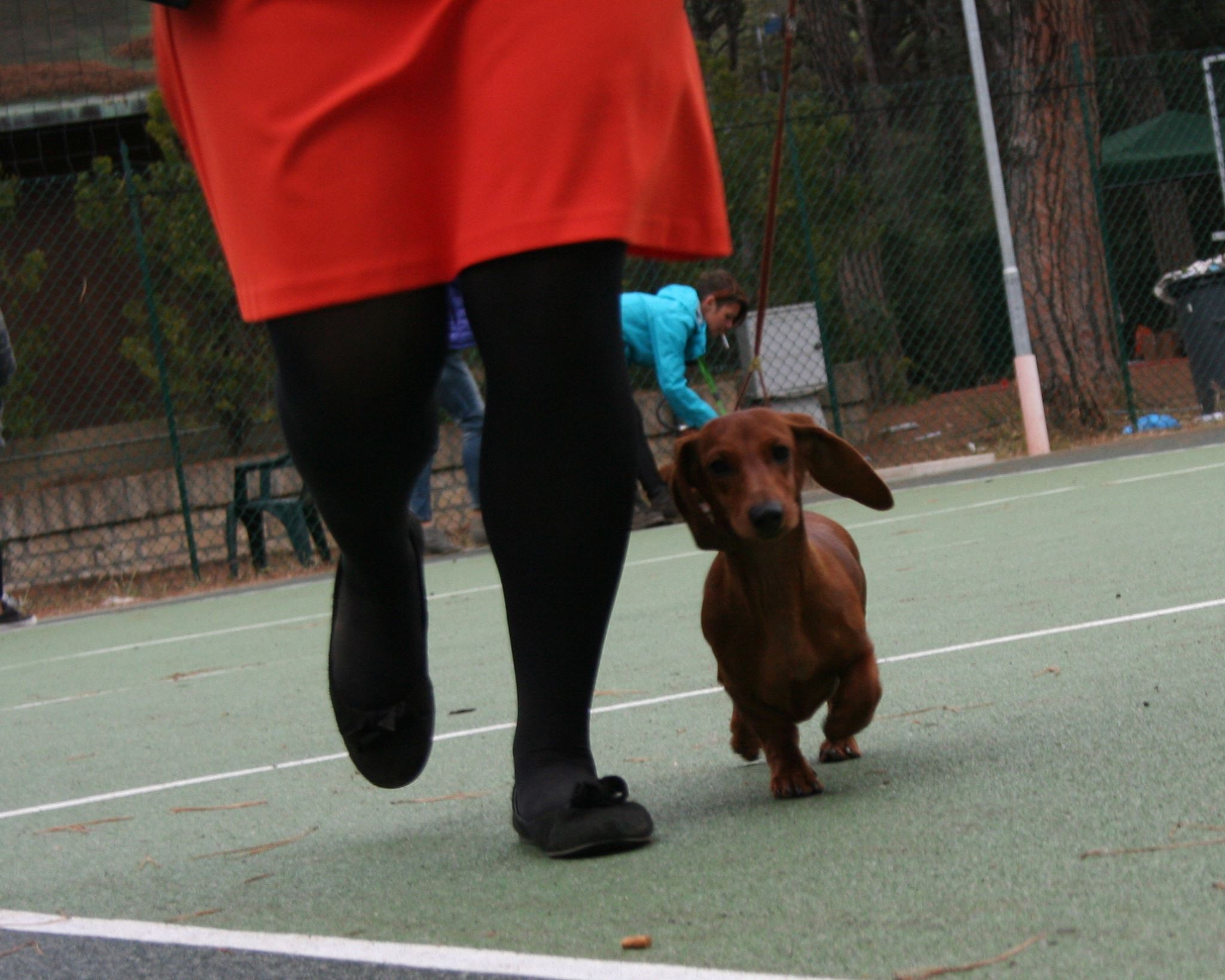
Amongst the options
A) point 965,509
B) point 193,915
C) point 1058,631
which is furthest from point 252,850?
point 965,509

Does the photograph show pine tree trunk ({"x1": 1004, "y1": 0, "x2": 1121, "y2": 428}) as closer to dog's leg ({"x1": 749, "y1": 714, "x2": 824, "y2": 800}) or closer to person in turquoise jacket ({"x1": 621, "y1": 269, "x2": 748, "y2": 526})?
person in turquoise jacket ({"x1": 621, "y1": 269, "x2": 748, "y2": 526})

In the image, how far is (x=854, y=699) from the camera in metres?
2.46

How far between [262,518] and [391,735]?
8.48 metres

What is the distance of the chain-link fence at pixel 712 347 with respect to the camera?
11.1 m

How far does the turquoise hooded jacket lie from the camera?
9.21 metres

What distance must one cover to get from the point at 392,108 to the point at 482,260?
7.7 inches

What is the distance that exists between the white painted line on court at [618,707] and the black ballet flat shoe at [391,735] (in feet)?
2.98

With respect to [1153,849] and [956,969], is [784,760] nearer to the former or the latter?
[1153,849]

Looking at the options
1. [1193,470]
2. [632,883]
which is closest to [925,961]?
[632,883]

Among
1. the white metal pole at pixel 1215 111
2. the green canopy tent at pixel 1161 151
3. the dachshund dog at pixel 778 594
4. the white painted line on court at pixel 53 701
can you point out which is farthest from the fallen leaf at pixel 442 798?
the green canopy tent at pixel 1161 151

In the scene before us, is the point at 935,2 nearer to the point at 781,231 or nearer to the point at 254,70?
the point at 781,231

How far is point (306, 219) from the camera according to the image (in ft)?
6.54

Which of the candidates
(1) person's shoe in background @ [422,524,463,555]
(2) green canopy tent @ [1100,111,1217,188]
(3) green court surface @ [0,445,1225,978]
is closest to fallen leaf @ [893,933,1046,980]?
(3) green court surface @ [0,445,1225,978]

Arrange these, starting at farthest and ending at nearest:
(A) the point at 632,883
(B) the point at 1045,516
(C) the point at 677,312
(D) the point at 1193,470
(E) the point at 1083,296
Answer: (E) the point at 1083,296 < (C) the point at 677,312 < (D) the point at 1193,470 < (B) the point at 1045,516 < (A) the point at 632,883
